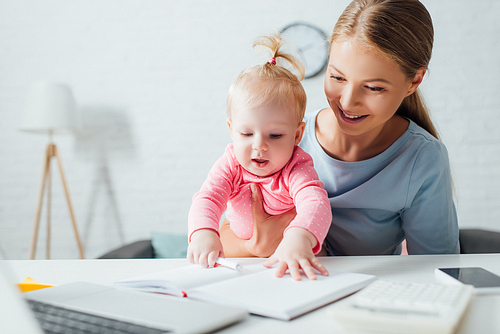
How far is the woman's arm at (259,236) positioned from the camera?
962mm

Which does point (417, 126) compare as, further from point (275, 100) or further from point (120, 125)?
point (120, 125)

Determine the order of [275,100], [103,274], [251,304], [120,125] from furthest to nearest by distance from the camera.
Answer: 1. [120,125]
2. [275,100]
3. [103,274]
4. [251,304]

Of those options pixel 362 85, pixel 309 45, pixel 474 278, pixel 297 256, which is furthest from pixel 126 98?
pixel 474 278

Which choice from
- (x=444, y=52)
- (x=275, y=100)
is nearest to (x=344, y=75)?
(x=275, y=100)

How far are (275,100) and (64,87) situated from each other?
6.99 ft

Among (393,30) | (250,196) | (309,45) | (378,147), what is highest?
(309,45)

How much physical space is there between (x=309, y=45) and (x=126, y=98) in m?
1.46

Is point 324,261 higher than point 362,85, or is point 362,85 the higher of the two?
point 362,85

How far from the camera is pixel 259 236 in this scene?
97cm

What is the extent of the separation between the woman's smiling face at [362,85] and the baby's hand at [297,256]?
16.3 inches

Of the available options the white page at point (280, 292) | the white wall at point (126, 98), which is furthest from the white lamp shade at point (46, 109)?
the white page at point (280, 292)

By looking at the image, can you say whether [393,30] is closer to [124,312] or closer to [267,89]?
[267,89]

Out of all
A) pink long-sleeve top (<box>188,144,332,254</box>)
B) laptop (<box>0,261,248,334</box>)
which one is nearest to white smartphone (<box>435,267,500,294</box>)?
pink long-sleeve top (<box>188,144,332,254</box>)

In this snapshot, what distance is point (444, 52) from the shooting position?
2.65 metres
